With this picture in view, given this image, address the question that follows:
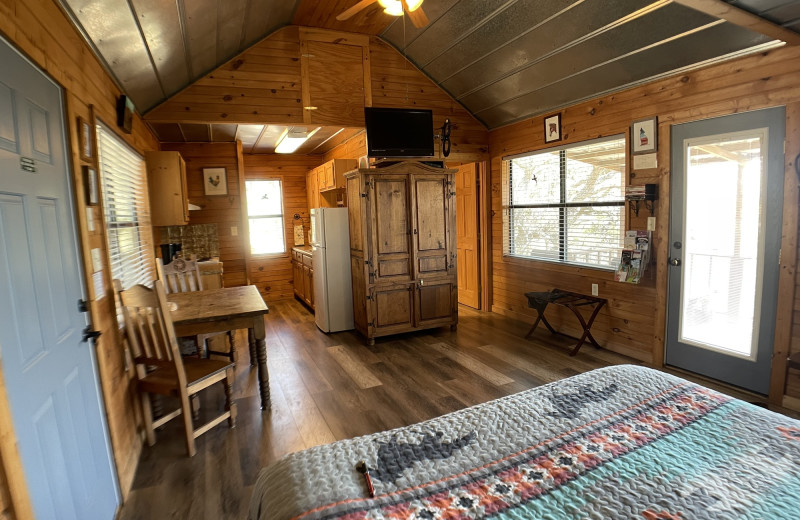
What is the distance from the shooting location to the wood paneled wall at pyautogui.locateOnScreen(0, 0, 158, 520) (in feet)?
4.95

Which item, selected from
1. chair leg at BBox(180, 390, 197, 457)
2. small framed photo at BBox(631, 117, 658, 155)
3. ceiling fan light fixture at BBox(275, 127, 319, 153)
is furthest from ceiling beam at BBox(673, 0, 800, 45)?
ceiling fan light fixture at BBox(275, 127, 319, 153)

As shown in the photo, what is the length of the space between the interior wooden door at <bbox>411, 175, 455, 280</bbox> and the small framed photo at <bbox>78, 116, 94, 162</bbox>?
2926 mm

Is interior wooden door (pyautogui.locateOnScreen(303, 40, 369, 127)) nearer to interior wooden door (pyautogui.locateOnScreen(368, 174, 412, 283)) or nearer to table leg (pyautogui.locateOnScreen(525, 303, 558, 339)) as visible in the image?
Result: interior wooden door (pyautogui.locateOnScreen(368, 174, 412, 283))

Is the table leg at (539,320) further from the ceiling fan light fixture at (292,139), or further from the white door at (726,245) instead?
the ceiling fan light fixture at (292,139)

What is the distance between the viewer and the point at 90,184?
2.04 m

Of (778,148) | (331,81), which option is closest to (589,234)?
(778,148)

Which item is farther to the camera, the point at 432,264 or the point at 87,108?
the point at 432,264

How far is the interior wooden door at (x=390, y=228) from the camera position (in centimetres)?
439

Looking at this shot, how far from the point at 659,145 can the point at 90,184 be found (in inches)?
157

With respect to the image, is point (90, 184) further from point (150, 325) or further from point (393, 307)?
point (393, 307)

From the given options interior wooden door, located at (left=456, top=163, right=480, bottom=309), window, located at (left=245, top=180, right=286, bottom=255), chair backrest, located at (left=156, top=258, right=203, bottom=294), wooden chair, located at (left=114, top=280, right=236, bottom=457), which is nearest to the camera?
wooden chair, located at (left=114, top=280, right=236, bottom=457)

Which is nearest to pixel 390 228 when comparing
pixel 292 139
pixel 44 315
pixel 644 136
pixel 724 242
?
pixel 292 139

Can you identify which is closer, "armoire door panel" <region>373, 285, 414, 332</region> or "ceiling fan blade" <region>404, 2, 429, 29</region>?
"ceiling fan blade" <region>404, 2, 429, 29</region>

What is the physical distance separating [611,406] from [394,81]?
4356mm
